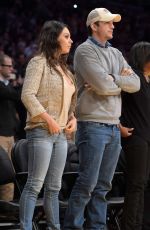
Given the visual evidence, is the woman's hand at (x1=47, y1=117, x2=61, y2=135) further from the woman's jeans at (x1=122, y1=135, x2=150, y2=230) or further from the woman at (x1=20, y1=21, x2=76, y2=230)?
the woman's jeans at (x1=122, y1=135, x2=150, y2=230)

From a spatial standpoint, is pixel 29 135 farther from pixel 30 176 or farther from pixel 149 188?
pixel 149 188

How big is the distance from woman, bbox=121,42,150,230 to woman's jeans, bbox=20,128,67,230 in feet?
2.47

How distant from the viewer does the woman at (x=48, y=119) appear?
4855 mm

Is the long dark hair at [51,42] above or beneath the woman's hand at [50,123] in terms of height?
above

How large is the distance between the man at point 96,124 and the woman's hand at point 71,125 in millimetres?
111

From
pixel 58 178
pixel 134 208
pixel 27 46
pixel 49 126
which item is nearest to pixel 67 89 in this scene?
pixel 49 126

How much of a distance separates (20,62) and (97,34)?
853cm

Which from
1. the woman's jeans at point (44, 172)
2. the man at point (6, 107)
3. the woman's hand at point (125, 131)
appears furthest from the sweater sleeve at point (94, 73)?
the man at point (6, 107)

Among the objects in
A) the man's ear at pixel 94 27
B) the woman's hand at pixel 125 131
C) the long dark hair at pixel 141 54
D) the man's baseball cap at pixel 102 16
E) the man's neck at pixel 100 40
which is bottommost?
the woman's hand at pixel 125 131

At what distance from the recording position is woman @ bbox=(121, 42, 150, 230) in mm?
5469

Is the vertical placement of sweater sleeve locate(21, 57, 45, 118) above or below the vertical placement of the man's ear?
below

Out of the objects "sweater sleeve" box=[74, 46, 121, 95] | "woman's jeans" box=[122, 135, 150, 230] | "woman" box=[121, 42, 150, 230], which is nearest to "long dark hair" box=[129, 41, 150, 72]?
"woman" box=[121, 42, 150, 230]

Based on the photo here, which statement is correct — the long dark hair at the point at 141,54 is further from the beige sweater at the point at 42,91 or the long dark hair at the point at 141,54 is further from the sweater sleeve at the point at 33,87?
the sweater sleeve at the point at 33,87

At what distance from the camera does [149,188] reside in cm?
609
